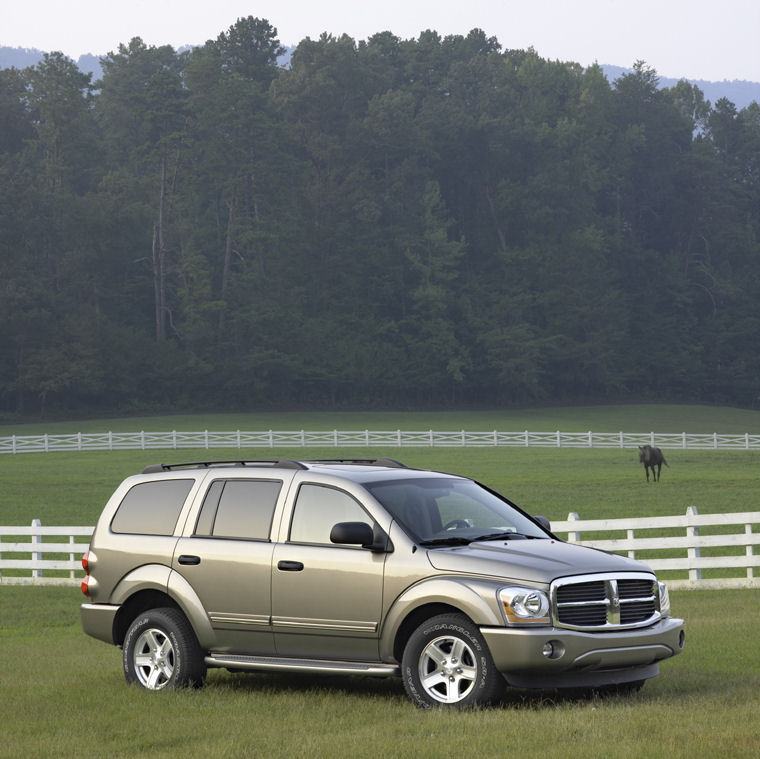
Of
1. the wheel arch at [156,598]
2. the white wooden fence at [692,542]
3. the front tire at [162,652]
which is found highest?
Result: the wheel arch at [156,598]

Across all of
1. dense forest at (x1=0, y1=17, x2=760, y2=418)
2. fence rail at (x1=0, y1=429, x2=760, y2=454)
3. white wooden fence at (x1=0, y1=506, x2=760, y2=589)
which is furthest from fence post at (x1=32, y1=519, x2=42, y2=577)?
dense forest at (x1=0, y1=17, x2=760, y2=418)

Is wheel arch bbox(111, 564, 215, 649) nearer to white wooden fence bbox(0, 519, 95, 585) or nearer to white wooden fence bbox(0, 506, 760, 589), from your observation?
white wooden fence bbox(0, 506, 760, 589)

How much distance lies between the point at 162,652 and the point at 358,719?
7.69ft

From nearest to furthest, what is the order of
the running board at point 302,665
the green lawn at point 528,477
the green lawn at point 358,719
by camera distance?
1. the green lawn at point 358,719
2. the running board at point 302,665
3. the green lawn at point 528,477

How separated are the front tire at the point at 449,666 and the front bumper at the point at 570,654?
11 centimetres

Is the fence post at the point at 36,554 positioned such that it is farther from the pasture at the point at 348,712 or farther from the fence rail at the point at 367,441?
the fence rail at the point at 367,441

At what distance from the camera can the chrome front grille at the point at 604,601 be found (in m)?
9.48

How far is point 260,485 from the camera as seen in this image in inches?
430

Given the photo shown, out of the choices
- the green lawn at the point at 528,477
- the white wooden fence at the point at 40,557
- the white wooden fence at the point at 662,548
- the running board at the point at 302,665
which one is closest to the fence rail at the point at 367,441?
the green lawn at the point at 528,477

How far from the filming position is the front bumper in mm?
9211

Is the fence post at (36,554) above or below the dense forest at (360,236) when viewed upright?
below

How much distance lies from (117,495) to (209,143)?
95340 mm

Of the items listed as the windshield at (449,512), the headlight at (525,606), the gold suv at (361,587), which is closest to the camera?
the headlight at (525,606)

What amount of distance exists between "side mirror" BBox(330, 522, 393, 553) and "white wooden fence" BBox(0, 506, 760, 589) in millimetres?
9597
